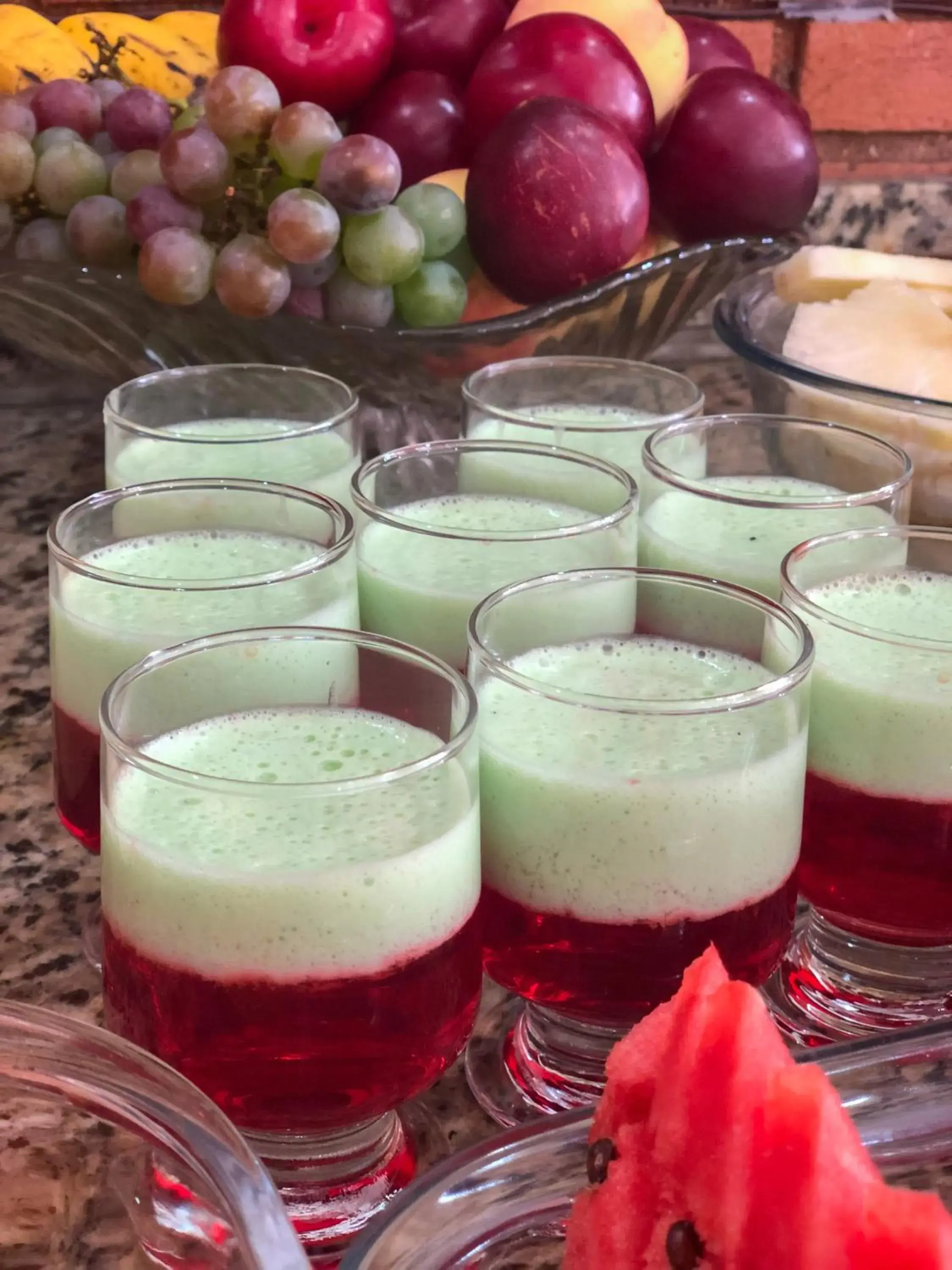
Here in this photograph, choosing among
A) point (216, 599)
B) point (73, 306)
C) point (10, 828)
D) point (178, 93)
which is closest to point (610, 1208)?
point (216, 599)

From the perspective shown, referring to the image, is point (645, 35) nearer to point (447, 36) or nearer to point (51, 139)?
point (447, 36)

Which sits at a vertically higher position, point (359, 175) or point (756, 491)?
point (359, 175)

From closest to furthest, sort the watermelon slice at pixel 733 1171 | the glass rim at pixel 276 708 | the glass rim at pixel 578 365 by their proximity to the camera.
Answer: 1. the watermelon slice at pixel 733 1171
2. the glass rim at pixel 276 708
3. the glass rim at pixel 578 365

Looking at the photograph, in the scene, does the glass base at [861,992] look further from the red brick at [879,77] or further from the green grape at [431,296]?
the red brick at [879,77]

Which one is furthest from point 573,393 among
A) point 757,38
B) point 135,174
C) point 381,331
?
point 757,38

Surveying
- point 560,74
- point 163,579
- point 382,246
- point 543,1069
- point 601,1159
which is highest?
point 560,74

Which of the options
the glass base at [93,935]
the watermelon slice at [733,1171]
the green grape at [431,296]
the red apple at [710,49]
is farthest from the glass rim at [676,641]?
the red apple at [710,49]

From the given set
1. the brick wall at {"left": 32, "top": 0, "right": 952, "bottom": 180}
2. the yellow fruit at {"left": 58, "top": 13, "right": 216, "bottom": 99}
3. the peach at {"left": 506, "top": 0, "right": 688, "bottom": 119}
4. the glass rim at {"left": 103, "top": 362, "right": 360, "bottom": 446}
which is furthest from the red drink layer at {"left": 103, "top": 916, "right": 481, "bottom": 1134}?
the brick wall at {"left": 32, "top": 0, "right": 952, "bottom": 180}

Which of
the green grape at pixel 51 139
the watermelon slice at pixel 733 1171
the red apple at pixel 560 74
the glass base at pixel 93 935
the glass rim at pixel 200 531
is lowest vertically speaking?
the glass base at pixel 93 935
